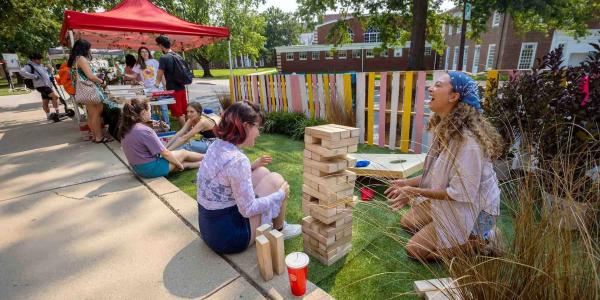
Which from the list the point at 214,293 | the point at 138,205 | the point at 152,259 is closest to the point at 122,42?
the point at 138,205

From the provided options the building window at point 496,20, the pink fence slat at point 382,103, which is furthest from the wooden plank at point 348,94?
the building window at point 496,20

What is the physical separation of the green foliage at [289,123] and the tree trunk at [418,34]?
22.0 ft

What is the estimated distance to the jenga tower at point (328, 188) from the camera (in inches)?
80.0

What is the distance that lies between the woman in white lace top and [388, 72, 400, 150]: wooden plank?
131 inches

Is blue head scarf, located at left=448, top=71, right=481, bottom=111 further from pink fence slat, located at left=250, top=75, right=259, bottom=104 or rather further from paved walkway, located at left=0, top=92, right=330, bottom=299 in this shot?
pink fence slat, located at left=250, top=75, right=259, bottom=104

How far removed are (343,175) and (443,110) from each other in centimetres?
86

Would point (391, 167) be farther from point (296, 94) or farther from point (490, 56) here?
point (490, 56)

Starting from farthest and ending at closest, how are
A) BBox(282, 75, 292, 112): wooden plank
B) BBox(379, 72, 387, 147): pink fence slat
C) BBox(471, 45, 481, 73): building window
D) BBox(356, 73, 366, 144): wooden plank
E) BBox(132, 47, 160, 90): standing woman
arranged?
BBox(471, 45, 481, 73): building window → BBox(132, 47, 160, 90): standing woman → BBox(282, 75, 292, 112): wooden plank → BBox(356, 73, 366, 144): wooden plank → BBox(379, 72, 387, 147): pink fence slat

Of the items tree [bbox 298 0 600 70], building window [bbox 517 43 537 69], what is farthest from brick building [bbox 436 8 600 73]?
tree [bbox 298 0 600 70]

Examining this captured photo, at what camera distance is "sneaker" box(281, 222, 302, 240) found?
8.61 feet

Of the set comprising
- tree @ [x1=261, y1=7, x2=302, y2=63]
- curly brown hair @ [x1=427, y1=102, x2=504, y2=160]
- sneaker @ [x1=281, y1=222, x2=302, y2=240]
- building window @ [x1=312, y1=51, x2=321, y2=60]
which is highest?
tree @ [x1=261, y1=7, x2=302, y2=63]

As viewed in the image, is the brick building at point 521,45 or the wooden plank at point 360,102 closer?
the wooden plank at point 360,102

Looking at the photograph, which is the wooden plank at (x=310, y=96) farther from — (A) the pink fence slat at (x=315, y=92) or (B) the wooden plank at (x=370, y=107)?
(B) the wooden plank at (x=370, y=107)

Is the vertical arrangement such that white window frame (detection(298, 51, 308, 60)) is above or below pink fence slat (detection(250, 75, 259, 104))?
Answer: above
